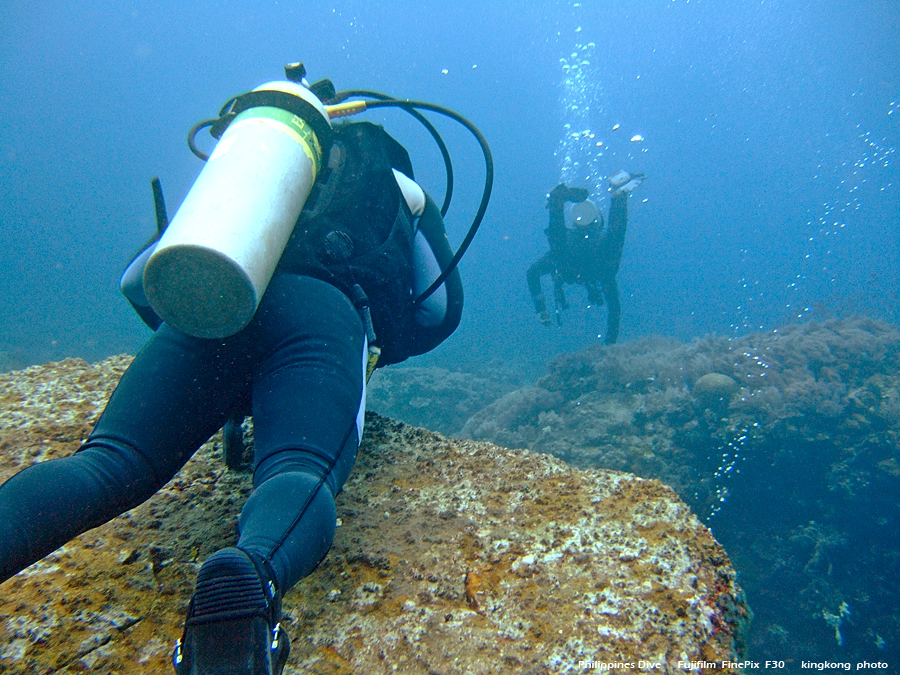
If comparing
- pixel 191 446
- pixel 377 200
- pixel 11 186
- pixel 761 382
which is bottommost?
pixel 191 446

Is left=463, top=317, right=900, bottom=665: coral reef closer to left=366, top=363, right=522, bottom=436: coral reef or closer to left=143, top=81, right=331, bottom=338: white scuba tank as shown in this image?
left=366, top=363, right=522, bottom=436: coral reef

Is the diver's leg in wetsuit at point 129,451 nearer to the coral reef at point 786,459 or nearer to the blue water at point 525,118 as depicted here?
the coral reef at point 786,459

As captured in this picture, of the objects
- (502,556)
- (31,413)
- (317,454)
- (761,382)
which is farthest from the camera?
(761,382)

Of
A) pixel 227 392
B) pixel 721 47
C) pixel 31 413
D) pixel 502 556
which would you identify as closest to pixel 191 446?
pixel 227 392

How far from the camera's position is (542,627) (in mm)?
1303

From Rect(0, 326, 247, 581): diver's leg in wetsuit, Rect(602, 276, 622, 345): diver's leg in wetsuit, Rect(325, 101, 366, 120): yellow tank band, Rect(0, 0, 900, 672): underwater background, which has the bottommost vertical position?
Rect(0, 326, 247, 581): diver's leg in wetsuit

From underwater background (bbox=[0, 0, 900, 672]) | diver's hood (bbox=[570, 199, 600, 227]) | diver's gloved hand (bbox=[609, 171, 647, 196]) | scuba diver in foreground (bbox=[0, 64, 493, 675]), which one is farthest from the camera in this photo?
underwater background (bbox=[0, 0, 900, 672])

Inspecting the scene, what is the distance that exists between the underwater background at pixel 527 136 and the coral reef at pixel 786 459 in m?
4.47

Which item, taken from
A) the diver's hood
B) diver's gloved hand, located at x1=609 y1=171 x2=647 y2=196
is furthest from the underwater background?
diver's gloved hand, located at x1=609 y1=171 x2=647 y2=196

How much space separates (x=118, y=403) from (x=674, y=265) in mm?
123221

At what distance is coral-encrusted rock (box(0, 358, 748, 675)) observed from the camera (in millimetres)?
1188

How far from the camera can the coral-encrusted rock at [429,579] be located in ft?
3.90

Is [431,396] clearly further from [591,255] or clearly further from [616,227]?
[616,227]

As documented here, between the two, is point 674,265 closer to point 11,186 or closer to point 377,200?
point 377,200
